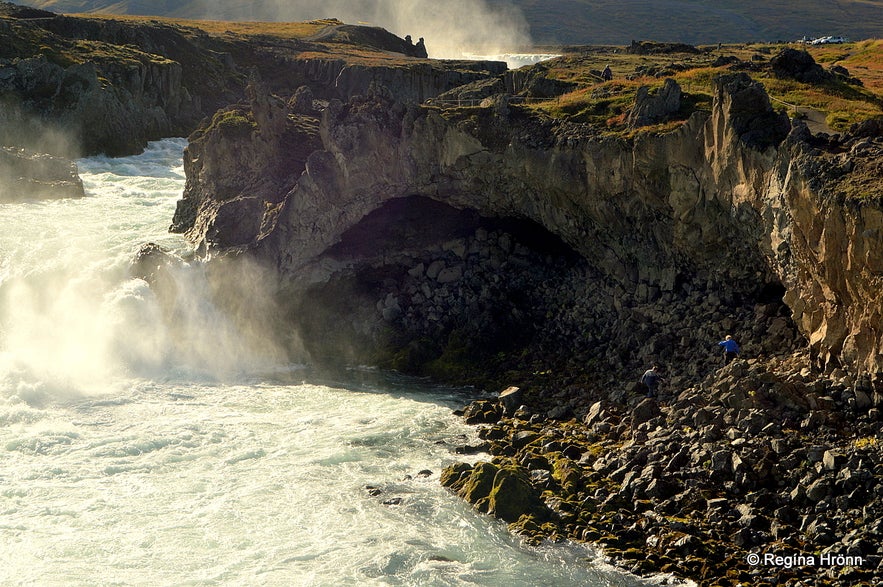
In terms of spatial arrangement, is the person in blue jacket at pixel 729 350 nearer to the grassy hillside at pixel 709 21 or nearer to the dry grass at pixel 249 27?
the dry grass at pixel 249 27

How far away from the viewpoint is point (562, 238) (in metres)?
47.2

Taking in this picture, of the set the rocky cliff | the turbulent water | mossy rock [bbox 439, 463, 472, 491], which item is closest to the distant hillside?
the rocky cliff

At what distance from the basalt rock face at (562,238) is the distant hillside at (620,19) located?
110 metres

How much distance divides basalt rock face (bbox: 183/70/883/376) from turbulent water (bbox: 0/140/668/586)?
469cm

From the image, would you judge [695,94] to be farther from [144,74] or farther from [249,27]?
[249,27]

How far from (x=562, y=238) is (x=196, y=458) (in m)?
20.1

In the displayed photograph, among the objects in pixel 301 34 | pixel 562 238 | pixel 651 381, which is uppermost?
pixel 301 34

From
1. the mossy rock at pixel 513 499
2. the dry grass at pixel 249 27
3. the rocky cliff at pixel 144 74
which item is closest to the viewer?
the mossy rock at pixel 513 499

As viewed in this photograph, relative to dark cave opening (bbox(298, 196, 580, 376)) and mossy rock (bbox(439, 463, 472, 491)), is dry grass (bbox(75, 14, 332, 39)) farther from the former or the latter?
mossy rock (bbox(439, 463, 472, 491))

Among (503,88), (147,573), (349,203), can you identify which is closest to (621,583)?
(147,573)

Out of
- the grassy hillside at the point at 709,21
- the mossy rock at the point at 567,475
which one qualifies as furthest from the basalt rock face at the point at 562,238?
the grassy hillside at the point at 709,21

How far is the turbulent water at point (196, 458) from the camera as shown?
2792 cm

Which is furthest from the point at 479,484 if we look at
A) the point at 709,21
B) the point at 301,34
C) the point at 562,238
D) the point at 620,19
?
the point at 620,19

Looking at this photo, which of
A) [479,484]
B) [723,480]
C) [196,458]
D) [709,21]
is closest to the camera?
[723,480]
